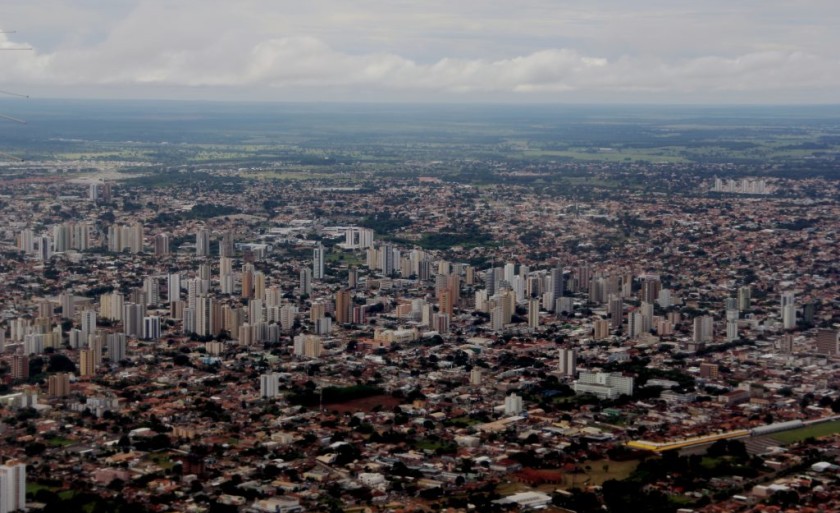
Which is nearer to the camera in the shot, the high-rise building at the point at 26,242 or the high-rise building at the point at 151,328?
the high-rise building at the point at 151,328

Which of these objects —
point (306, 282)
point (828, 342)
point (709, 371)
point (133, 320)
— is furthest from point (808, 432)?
point (306, 282)

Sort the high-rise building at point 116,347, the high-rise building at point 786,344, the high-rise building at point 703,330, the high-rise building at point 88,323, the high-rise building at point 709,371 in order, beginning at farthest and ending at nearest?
the high-rise building at point 703,330 → the high-rise building at point 88,323 → the high-rise building at point 786,344 → the high-rise building at point 116,347 → the high-rise building at point 709,371

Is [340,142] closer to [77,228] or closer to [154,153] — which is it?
[154,153]

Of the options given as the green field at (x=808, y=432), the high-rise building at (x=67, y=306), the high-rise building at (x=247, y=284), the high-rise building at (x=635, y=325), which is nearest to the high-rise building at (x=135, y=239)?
the high-rise building at (x=247, y=284)

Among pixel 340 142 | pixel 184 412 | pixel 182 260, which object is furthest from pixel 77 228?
pixel 340 142

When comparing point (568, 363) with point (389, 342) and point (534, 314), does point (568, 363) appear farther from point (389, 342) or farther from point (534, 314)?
point (534, 314)

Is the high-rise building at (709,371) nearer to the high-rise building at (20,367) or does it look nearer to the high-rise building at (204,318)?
the high-rise building at (204,318)

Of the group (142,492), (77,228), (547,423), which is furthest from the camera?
(77,228)
